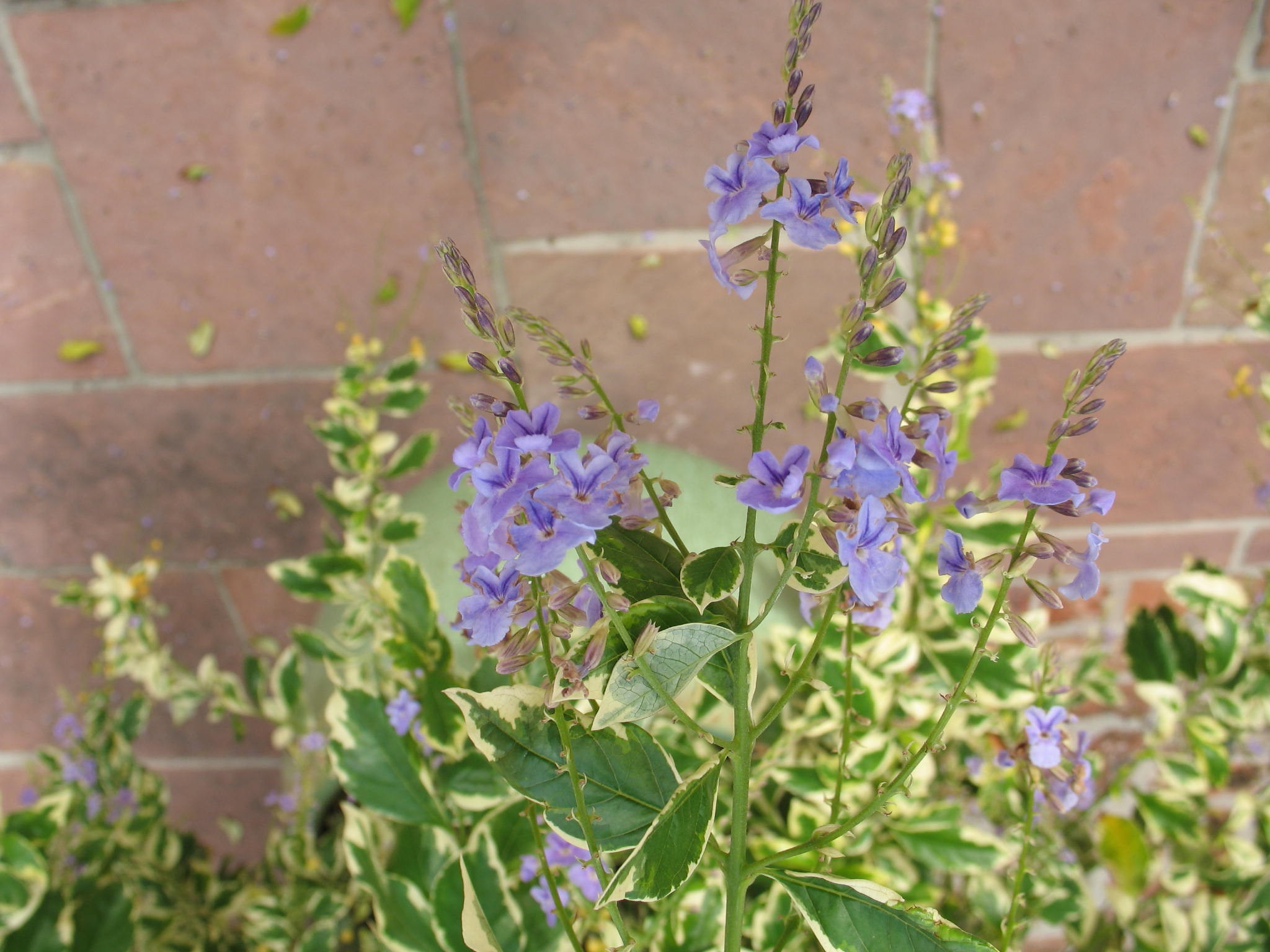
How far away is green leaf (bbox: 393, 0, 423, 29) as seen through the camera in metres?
0.72

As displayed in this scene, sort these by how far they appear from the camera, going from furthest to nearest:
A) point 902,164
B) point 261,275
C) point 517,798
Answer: point 261,275 < point 517,798 < point 902,164

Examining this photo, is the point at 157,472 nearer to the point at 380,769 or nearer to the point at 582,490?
the point at 380,769

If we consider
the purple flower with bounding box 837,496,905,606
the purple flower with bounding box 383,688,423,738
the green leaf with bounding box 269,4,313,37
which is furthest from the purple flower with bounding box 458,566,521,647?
the green leaf with bounding box 269,4,313,37

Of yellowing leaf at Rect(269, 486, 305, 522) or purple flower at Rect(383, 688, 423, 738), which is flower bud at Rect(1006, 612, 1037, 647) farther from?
yellowing leaf at Rect(269, 486, 305, 522)

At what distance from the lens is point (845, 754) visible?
350 millimetres

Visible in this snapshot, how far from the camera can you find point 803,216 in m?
0.27

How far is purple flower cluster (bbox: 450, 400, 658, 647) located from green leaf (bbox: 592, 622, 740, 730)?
0.04 m

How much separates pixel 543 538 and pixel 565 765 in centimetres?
12

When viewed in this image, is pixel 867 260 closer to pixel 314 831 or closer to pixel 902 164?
pixel 902 164

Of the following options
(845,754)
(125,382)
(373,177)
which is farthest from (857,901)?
(125,382)

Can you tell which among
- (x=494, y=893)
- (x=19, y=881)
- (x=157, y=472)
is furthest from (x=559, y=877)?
(x=157, y=472)

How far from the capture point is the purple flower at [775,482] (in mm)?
254

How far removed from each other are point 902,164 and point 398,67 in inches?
24.8

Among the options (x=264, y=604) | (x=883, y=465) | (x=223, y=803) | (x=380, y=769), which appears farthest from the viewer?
(x=223, y=803)
